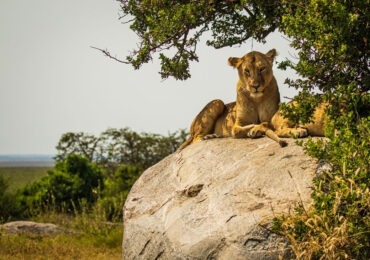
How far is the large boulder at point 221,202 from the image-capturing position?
25.5ft

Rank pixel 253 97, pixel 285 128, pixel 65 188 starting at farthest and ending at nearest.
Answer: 1. pixel 65 188
2. pixel 253 97
3. pixel 285 128

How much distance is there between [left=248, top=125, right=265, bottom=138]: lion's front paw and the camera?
946cm

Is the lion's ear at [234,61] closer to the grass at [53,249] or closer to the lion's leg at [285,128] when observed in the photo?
the lion's leg at [285,128]

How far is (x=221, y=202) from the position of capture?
8305 mm

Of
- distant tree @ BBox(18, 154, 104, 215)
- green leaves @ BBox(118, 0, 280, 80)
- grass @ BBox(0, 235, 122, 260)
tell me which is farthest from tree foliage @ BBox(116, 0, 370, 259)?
distant tree @ BBox(18, 154, 104, 215)

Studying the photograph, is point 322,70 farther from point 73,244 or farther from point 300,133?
point 73,244

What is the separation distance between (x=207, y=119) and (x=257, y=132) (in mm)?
1406

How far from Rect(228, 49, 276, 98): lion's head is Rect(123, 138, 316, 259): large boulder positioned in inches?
31.2

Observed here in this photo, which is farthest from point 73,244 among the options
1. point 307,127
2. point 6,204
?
point 307,127

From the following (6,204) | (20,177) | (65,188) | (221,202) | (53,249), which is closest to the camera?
(221,202)

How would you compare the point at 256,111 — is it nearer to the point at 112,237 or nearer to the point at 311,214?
the point at 311,214

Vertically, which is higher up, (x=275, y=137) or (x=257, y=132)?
(x=257, y=132)

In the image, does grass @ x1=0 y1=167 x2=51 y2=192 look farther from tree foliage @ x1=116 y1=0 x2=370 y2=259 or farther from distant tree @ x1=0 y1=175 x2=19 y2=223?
tree foliage @ x1=116 y1=0 x2=370 y2=259

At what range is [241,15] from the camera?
38.1ft
